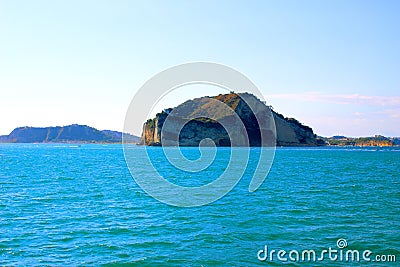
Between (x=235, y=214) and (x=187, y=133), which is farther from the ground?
(x=187, y=133)

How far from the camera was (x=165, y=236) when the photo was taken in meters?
21.3

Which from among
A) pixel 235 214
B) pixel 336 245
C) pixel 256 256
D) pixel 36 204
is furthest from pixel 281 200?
pixel 36 204

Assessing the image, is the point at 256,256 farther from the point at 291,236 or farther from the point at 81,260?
the point at 81,260

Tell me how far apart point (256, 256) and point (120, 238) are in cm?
697

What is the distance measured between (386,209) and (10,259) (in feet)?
78.3

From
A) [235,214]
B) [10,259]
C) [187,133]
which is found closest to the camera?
[10,259]

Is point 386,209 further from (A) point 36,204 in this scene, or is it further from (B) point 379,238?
(A) point 36,204

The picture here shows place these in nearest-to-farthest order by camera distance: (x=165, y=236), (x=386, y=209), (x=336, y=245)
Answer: (x=336, y=245), (x=165, y=236), (x=386, y=209)

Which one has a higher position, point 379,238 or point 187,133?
point 187,133

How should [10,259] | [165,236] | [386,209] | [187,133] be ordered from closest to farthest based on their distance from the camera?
[10,259] → [165,236] → [386,209] → [187,133]

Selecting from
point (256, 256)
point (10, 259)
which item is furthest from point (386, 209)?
point (10, 259)

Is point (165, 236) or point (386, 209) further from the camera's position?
point (386, 209)

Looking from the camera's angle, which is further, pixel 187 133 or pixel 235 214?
pixel 187 133

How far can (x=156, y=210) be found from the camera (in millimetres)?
28438
